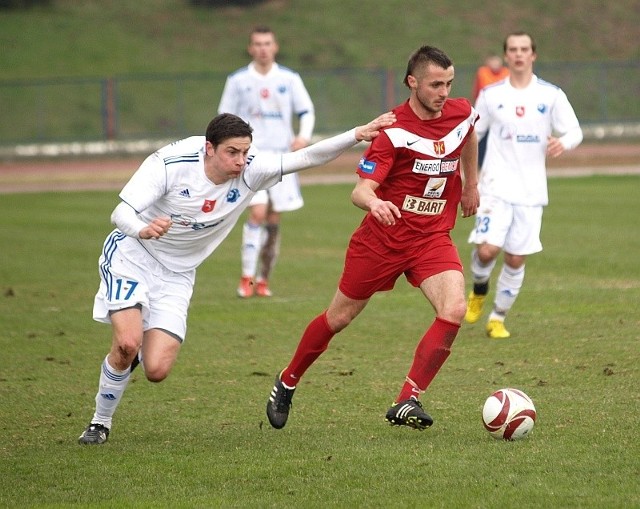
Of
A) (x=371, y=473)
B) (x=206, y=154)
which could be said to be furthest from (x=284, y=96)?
(x=371, y=473)

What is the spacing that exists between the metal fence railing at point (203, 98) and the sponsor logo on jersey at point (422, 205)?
31.2 m

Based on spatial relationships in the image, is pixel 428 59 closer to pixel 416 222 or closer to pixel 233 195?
pixel 416 222

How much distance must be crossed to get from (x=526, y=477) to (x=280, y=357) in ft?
12.8

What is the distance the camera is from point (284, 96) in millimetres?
12953

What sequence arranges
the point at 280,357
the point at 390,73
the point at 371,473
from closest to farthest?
the point at 371,473 → the point at 280,357 → the point at 390,73

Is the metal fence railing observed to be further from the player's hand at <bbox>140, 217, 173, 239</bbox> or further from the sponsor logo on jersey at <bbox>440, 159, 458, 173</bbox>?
the player's hand at <bbox>140, 217, 173, 239</bbox>

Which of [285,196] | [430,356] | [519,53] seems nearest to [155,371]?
[430,356]

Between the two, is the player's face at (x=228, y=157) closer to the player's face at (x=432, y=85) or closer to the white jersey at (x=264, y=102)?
the player's face at (x=432, y=85)

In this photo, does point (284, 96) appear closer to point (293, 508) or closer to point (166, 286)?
point (166, 286)

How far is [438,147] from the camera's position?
695cm

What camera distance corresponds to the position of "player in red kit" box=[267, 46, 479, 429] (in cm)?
680

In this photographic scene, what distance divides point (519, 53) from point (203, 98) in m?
30.4

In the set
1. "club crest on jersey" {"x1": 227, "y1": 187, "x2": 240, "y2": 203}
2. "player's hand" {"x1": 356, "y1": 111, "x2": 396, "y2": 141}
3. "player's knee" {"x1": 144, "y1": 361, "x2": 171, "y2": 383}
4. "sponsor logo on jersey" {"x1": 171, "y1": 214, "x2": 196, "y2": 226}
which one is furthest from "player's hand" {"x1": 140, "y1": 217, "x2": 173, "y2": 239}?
"player's hand" {"x1": 356, "y1": 111, "x2": 396, "y2": 141}

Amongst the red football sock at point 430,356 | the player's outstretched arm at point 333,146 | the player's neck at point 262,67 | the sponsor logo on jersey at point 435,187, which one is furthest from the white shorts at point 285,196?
the red football sock at point 430,356
